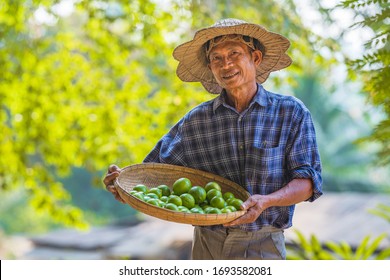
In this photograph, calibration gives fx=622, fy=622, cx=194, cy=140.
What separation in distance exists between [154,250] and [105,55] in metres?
2.92

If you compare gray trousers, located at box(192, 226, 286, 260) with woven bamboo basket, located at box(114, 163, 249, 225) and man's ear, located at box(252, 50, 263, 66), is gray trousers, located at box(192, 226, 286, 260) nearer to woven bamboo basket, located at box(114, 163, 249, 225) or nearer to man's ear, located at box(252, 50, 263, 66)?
woven bamboo basket, located at box(114, 163, 249, 225)

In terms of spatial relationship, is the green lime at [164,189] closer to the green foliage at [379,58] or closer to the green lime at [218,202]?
the green lime at [218,202]

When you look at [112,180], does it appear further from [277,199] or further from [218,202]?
[277,199]

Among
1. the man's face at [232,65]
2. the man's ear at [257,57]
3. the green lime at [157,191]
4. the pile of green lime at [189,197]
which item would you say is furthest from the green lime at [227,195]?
the man's ear at [257,57]

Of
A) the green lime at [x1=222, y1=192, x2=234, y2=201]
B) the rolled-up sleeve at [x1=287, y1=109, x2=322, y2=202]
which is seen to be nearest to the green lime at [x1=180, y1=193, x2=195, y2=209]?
the green lime at [x1=222, y1=192, x2=234, y2=201]

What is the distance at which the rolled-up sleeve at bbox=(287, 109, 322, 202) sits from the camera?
1964 millimetres

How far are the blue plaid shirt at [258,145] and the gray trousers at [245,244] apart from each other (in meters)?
0.04

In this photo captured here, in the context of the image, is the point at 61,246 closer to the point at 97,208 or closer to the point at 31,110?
the point at 31,110

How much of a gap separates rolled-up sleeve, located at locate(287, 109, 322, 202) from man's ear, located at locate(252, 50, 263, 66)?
248mm

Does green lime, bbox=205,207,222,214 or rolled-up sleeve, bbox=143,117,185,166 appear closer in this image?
green lime, bbox=205,207,222,214

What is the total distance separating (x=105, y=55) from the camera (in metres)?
5.33

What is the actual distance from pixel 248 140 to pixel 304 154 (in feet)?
0.65

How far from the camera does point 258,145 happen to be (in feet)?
6.73
